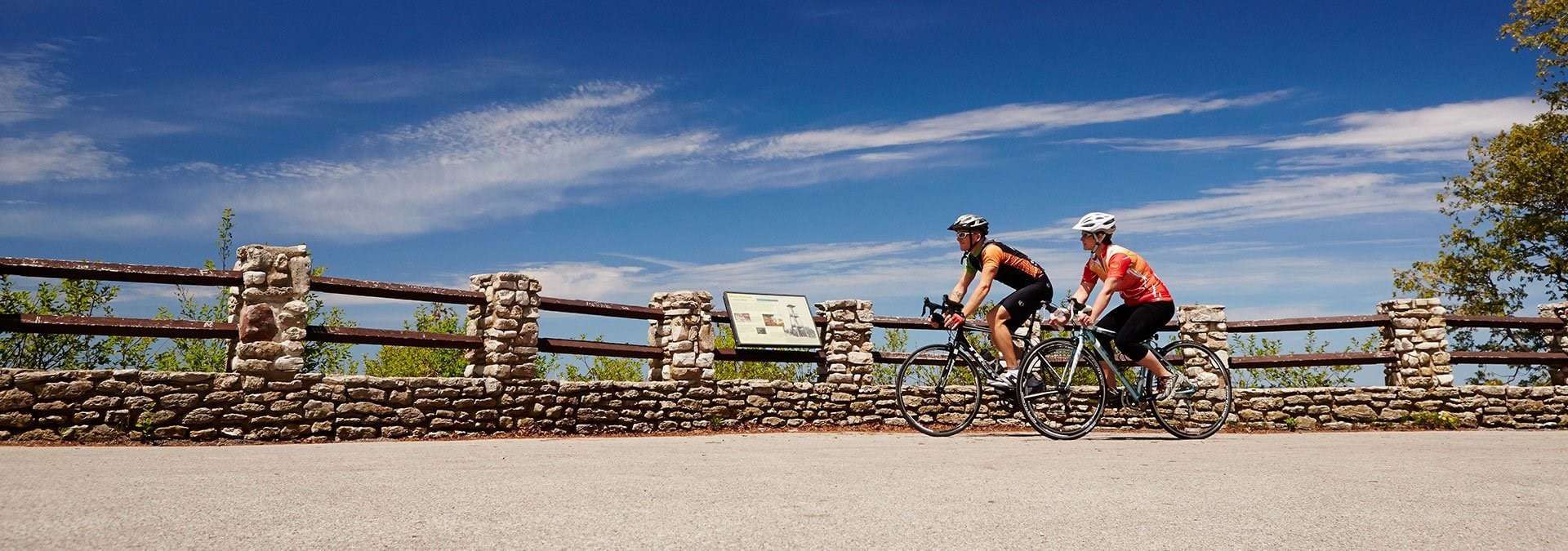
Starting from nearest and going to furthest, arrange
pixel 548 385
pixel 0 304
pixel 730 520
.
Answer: pixel 730 520, pixel 548 385, pixel 0 304

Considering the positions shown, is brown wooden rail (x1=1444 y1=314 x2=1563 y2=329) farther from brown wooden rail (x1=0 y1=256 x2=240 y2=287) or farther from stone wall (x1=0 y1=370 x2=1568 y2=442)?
brown wooden rail (x1=0 y1=256 x2=240 y2=287)

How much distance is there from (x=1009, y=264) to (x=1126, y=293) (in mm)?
1181

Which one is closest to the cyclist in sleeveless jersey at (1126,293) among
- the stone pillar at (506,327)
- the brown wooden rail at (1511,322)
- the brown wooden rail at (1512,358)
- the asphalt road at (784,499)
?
the asphalt road at (784,499)

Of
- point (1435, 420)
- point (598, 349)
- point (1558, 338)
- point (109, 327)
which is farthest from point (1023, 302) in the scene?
point (1558, 338)

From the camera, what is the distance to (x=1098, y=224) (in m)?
10.2

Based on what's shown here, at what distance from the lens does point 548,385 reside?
1289cm

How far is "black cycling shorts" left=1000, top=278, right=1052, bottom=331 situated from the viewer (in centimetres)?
1040

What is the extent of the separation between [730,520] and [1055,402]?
10.7 meters

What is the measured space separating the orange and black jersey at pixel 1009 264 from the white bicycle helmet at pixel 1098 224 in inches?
25.5

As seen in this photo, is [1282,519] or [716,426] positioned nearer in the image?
[1282,519]

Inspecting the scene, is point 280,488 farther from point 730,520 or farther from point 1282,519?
point 1282,519

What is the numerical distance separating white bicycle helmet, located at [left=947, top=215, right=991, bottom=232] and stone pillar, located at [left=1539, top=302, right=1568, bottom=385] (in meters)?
12.7

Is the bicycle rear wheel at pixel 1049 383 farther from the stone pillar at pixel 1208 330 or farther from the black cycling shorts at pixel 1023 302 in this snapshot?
the stone pillar at pixel 1208 330

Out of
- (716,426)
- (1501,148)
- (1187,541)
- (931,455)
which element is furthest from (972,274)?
(1501,148)
